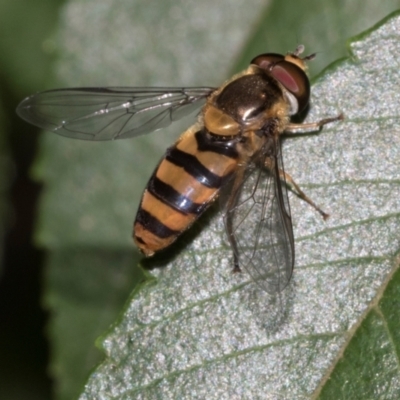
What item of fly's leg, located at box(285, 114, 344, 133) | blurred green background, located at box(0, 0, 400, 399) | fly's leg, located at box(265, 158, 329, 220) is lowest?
blurred green background, located at box(0, 0, 400, 399)

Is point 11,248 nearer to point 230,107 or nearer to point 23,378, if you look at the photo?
point 23,378

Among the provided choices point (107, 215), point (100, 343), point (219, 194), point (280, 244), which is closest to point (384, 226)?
point (280, 244)

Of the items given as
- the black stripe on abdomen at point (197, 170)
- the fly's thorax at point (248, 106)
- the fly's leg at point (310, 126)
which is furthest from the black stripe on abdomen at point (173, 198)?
the fly's leg at point (310, 126)

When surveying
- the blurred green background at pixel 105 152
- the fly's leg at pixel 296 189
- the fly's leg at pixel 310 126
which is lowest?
the blurred green background at pixel 105 152

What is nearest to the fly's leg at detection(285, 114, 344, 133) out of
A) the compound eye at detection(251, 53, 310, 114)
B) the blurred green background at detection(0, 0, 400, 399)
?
the compound eye at detection(251, 53, 310, 114)

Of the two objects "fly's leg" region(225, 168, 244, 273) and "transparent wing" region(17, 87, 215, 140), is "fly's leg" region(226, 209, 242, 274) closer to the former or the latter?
"fly's leg" region(225, 168, 244, 273)

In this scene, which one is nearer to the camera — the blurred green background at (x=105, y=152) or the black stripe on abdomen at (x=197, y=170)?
the black stripe on abdomen at (x=197, y=170)

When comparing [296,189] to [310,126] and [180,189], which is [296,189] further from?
[180,189]

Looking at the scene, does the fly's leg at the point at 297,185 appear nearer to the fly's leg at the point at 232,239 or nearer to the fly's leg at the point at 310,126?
the fly's leg at the point at 310,126

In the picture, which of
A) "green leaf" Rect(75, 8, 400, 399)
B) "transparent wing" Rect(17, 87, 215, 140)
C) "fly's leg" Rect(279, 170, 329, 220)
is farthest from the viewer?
"transparent wing" Rect(17, 87, 215, 140)
